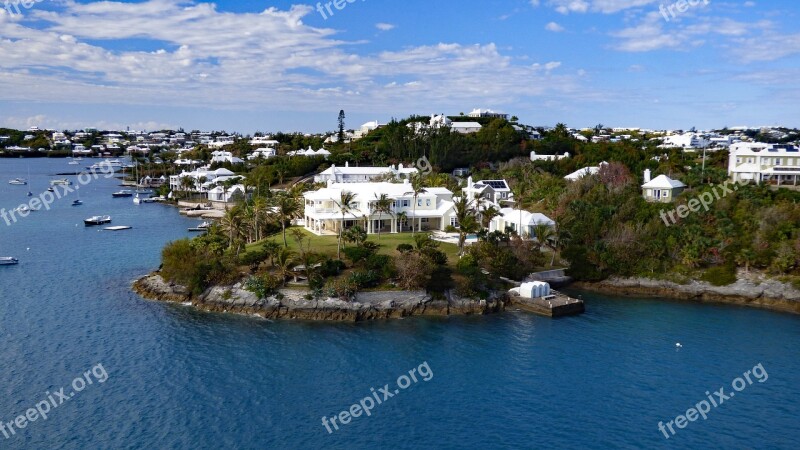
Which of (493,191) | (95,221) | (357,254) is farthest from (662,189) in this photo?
(95,221)

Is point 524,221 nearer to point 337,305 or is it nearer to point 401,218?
point 401,218

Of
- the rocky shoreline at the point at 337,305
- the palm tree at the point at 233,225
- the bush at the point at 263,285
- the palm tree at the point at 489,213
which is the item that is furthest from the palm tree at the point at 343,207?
the palm tree at the point at 489,213

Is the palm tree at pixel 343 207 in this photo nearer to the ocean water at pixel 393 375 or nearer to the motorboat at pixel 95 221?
the ocean water at pixel 393 375

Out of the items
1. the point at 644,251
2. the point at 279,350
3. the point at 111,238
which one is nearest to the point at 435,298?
the point at 279,350

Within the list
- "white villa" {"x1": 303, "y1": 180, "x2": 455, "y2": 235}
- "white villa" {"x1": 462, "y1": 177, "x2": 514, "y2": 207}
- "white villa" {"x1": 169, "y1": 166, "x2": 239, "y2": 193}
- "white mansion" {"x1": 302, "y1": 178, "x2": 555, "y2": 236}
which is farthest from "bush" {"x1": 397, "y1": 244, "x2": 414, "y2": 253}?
"white villa" {"x1": 169, "y1": 166, "x2": 239, "y2": 193}

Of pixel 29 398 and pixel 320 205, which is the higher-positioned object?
pixel 320 205

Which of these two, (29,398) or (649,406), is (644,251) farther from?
(29,398)

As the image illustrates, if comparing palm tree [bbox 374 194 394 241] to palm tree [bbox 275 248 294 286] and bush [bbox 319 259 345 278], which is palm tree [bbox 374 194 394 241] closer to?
bush [bbox 319 259 345 278]
